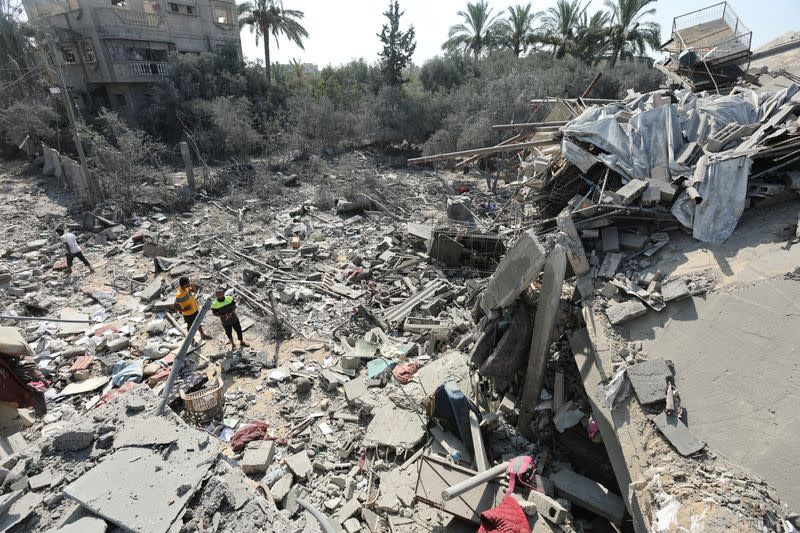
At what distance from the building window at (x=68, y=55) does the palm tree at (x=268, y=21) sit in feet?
29.8

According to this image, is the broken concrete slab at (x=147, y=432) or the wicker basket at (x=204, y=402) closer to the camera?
the broken concrete slab at (x=147, y=432)

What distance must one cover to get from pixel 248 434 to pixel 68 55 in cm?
2634

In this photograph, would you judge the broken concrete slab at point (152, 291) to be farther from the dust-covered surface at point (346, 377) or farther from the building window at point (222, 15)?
the building window at point (222, 15)

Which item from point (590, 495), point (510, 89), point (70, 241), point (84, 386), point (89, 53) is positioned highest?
point (89, 53)

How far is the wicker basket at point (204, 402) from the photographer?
5.58 metres

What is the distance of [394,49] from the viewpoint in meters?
24.5

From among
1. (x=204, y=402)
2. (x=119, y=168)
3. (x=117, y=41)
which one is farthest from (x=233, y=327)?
(x=117, y=41)

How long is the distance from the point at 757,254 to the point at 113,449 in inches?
274

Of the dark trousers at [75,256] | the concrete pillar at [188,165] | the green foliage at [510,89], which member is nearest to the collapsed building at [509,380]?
the dark trousers at [75,256]

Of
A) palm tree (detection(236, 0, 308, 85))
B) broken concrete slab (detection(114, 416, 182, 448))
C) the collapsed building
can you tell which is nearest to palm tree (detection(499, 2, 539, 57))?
palm tree (detection(236, 0, 308, 85))

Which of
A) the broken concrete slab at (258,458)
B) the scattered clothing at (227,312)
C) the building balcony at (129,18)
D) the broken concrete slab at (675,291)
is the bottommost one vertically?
the broken concrete slab at (258,458)

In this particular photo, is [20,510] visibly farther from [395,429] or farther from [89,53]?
[89,53]

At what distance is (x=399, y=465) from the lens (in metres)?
4.96

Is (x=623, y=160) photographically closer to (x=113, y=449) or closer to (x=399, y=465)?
(x=399, y=465)
